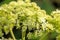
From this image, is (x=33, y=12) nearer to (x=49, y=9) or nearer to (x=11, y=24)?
(x=11, y=24)

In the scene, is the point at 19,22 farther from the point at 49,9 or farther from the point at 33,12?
the point at 49,9

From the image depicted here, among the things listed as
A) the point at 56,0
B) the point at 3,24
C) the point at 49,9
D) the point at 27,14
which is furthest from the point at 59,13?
the point at 56,0

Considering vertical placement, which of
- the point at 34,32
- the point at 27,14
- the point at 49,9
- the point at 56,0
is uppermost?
the point at 27,14

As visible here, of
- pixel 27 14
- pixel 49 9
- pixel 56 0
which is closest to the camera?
pixel 27 14

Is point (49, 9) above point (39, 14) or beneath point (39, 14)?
beneath

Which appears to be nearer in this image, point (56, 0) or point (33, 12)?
point (33, 12)

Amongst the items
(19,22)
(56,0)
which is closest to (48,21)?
(19,22)

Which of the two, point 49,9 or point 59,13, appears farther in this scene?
point 49,9

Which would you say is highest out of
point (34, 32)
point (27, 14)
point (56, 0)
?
point (27, 14)

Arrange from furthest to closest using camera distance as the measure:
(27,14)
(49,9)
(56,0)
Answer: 1. (56,0)
2. (49,9)
3. (27,14)
